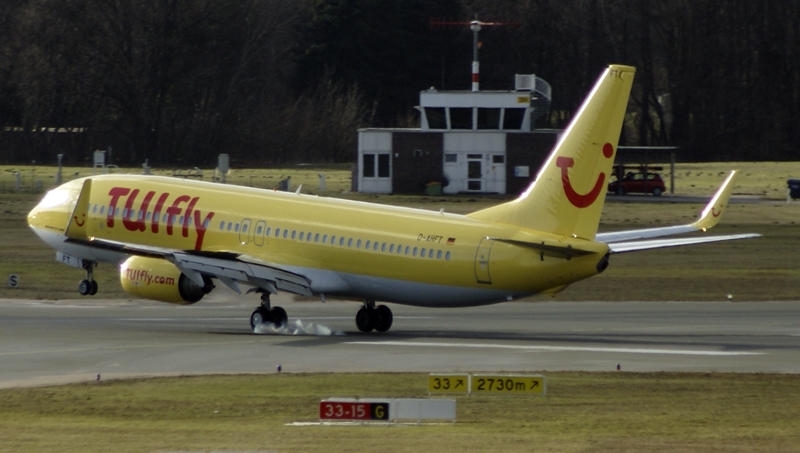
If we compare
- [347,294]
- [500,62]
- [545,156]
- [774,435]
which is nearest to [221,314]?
[347,294]

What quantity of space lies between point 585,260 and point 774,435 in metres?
11.5

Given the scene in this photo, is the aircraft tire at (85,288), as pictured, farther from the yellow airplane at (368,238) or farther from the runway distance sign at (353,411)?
the runway distance sign at (353,411)

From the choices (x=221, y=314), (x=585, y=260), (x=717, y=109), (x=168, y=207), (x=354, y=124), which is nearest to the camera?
(x=585, y=260)

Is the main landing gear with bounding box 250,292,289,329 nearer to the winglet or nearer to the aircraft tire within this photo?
the aircraft tire

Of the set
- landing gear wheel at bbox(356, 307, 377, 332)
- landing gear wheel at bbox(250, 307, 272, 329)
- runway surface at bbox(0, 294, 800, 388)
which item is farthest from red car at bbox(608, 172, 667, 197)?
landing gear wheel at bbox(250, 307, 272, 329)

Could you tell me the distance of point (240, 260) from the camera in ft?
113

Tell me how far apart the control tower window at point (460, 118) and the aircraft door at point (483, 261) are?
187ft

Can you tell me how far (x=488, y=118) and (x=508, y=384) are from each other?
6917 cm

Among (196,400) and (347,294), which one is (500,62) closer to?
(347,294)

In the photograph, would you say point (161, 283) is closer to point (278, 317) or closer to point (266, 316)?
point (266, 316)

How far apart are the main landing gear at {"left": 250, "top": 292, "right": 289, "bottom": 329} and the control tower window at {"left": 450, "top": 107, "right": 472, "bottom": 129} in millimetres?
54362

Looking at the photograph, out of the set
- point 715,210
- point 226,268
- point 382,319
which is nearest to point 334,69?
point 382,319

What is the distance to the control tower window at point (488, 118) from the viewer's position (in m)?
88.1

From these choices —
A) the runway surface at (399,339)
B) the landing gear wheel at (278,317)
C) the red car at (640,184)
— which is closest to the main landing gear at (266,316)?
the landing gear wheel at (278,317)
